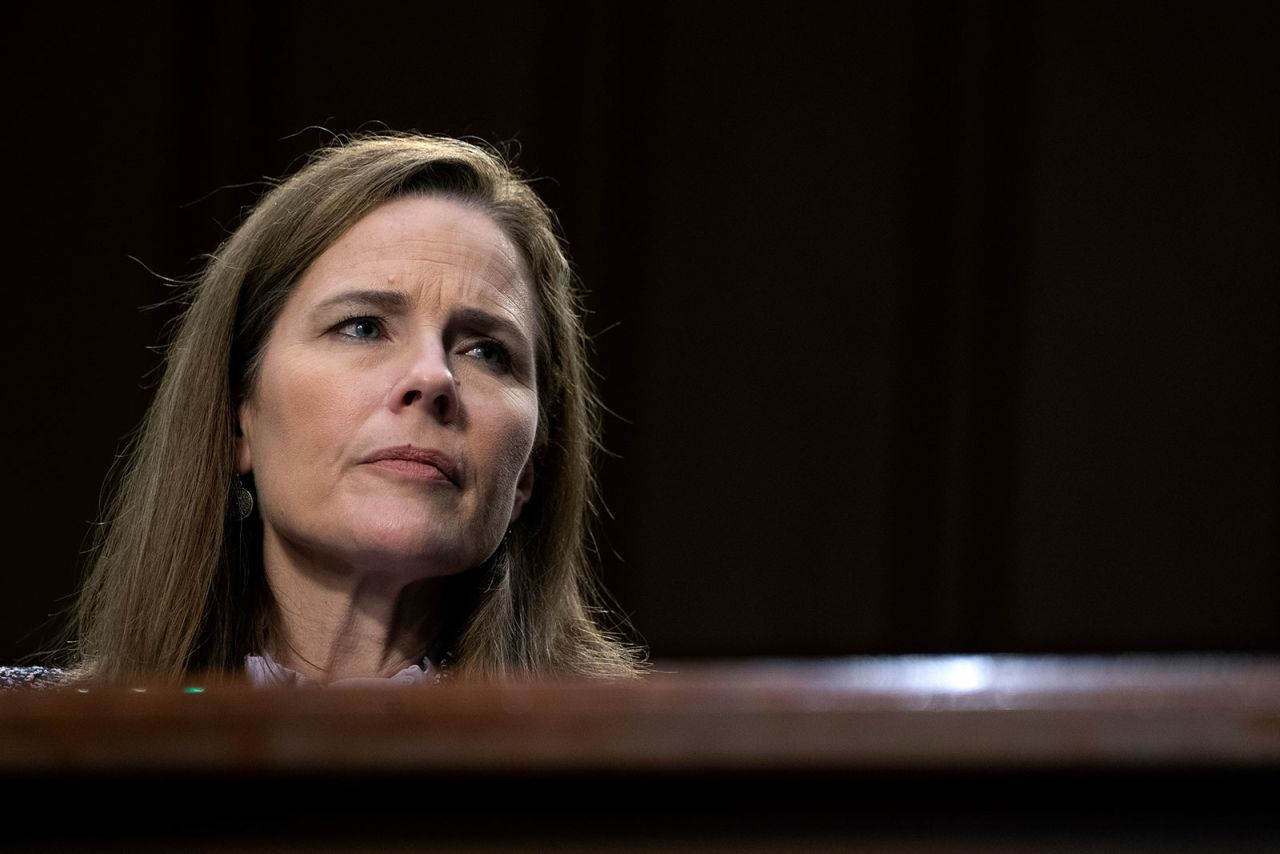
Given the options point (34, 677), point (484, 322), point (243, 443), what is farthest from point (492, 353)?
point (34, 677)

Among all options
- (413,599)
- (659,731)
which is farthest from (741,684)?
(413,599)

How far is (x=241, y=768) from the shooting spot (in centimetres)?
33

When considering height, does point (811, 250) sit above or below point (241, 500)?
above

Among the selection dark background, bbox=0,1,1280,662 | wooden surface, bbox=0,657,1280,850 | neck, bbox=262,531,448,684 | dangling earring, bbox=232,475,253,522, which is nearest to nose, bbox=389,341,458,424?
neck, bbox=262,531,448,684

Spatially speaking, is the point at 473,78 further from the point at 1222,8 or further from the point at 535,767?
the point at 535,767

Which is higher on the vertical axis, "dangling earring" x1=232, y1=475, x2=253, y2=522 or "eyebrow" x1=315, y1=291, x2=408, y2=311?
→ "eyebrow" x1=315, y1=291, x2=408, y2=311

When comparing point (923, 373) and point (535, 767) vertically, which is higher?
point (535, 767)

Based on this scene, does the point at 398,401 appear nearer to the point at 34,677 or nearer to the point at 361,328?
the point at 361,328

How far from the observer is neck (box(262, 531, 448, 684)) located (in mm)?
1247

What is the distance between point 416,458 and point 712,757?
0.87 meters

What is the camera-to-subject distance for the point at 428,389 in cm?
118

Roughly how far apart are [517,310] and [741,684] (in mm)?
1019

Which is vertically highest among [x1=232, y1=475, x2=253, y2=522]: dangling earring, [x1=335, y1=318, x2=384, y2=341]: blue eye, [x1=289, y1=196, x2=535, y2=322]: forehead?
[x1=289, y1=196, x2=535, y2=322]: forehead

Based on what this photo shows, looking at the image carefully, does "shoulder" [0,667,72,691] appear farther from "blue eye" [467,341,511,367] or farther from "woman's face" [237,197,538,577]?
"blue eye" [467,341,511,367]
